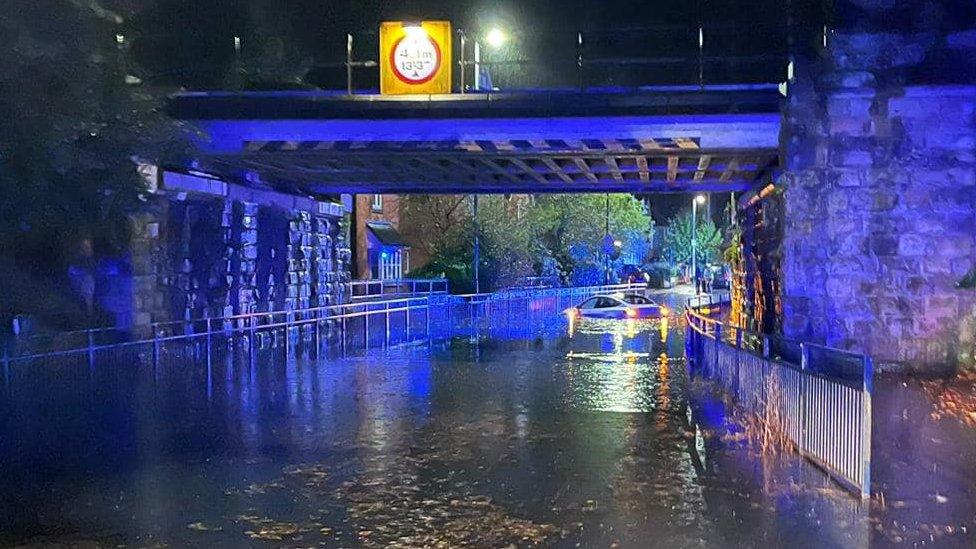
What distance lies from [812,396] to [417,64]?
31.9ft

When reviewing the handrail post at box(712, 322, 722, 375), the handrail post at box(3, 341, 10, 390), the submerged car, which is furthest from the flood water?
the submerged car

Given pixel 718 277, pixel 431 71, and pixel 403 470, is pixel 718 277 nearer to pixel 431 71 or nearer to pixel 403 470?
pixel 431 71

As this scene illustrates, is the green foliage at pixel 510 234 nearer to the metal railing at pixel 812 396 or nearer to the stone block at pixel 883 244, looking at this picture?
the stone block at pixel 883 244

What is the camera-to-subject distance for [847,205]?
1386cm

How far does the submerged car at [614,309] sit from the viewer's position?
30.6 metres

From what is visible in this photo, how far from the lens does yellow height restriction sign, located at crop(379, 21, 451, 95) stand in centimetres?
1571

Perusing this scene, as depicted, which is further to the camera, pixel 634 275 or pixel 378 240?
pixel 634 275

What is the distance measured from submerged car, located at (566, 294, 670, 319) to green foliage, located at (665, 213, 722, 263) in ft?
166

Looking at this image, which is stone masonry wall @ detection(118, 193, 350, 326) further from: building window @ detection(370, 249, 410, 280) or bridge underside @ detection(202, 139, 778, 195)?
building window @ detection(370, 249, 410, 280)

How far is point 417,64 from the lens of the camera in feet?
51.6

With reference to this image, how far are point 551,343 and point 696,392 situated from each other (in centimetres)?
820

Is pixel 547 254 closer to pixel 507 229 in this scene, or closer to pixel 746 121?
pixel 507 229

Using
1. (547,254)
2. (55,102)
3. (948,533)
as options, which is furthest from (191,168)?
(547,254)

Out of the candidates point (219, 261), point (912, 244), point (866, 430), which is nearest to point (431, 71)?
point (219, 261)
